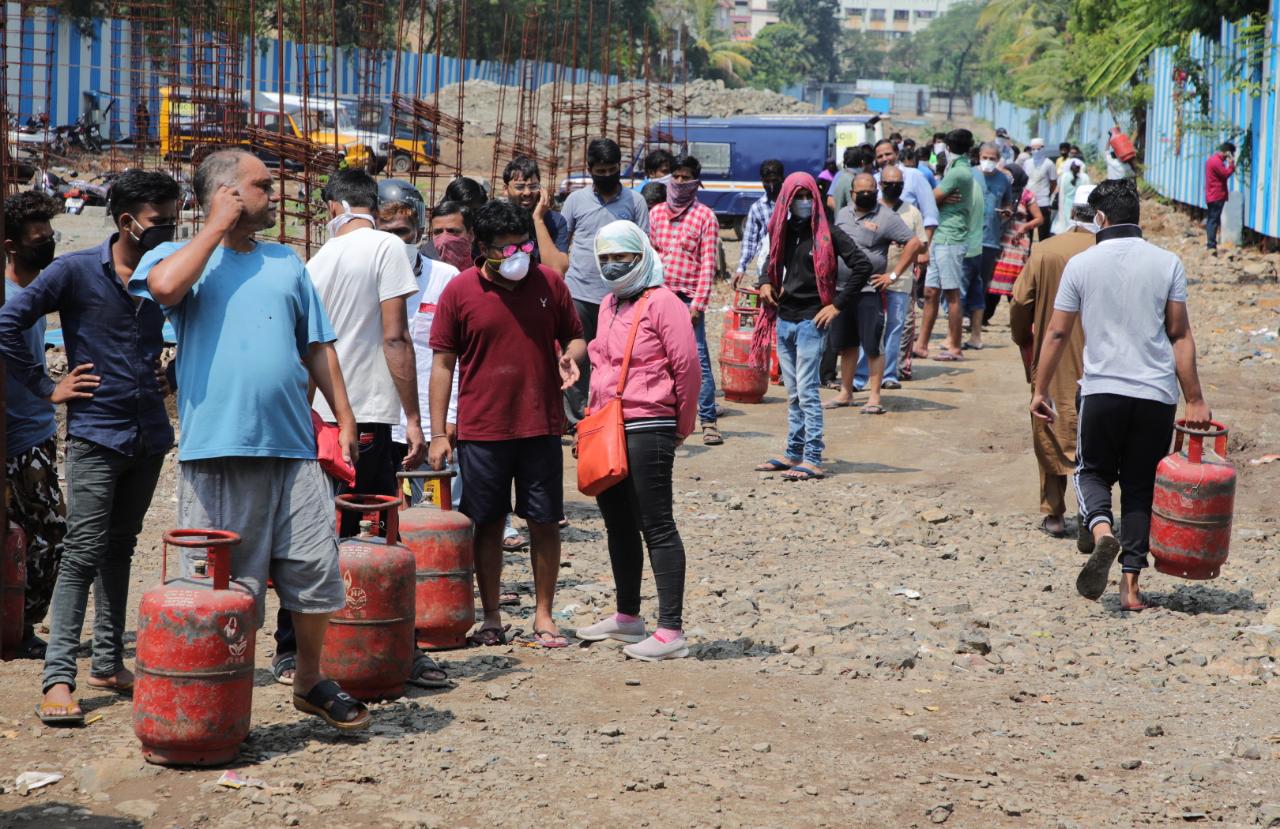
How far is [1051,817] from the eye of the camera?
4320mm

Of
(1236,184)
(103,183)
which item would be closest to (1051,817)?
(1236,184)

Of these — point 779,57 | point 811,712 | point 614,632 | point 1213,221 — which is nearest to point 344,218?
point 614,632

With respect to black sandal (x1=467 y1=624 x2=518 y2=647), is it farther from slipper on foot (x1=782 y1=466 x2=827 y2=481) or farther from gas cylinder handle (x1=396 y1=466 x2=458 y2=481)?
slipper on foot (x1=782 y1=466 x2=827 y2=481)

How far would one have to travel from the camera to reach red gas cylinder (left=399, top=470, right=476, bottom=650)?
5.57 meters

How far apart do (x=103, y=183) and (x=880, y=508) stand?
20.4 meters

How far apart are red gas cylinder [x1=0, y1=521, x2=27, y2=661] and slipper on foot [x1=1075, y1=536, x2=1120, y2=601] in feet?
14.3

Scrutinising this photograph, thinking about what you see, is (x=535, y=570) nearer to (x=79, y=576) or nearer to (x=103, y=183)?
(x=79, y=576)

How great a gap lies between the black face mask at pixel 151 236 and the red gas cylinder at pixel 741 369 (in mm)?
7350

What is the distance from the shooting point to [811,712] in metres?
5.23

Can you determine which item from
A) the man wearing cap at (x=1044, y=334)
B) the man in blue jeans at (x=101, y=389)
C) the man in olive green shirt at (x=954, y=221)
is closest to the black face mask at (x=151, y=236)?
the man in blue jeans at (x=101, y=389)

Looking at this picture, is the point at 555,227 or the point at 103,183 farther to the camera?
the point at 103,183

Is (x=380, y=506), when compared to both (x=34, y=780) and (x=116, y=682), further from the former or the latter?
(x=34, y=780)

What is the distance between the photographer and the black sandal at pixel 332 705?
466 cm

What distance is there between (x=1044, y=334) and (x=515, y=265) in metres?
3.37
